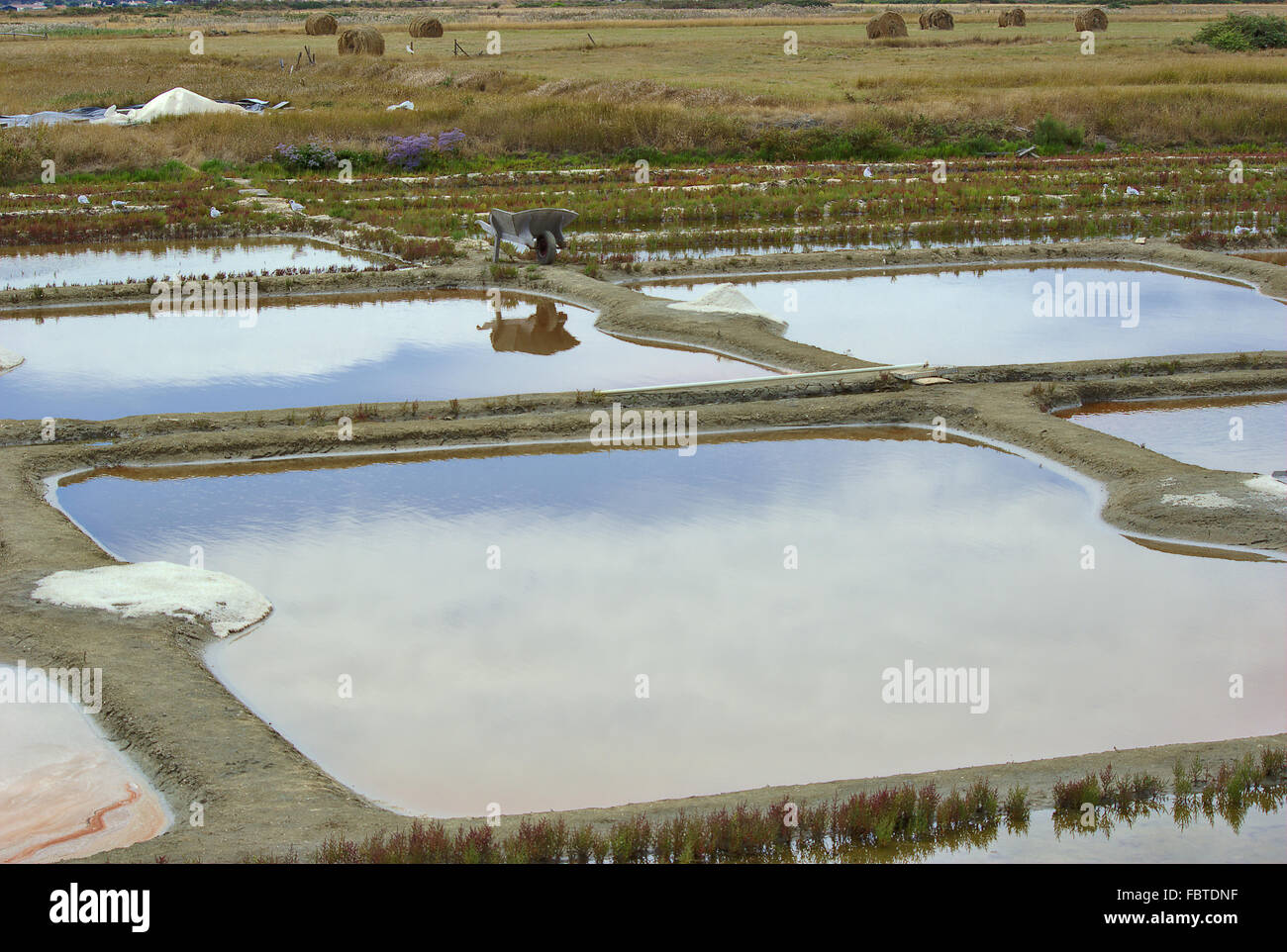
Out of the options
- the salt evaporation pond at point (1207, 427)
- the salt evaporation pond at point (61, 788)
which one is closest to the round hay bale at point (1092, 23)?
the salt evaporation pond at point (1207, 427)

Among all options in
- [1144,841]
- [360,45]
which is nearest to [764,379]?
[1144,841]

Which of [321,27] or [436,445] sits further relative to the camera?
[321,27]

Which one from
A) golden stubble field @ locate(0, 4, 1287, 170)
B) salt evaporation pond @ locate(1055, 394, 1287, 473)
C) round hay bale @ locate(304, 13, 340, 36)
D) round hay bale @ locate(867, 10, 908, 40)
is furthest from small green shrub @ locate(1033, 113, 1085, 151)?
round hay bale @ locate(304, 13, 340, 36)

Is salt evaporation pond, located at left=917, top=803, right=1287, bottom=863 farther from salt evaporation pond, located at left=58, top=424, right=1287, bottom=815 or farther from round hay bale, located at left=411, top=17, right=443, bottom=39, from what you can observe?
round hay bale, located at left=411, top=17, right=443, bottom=39

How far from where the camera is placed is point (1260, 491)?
7.68m

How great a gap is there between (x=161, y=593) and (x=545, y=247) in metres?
9.09

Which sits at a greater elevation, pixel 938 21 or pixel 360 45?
pixel 938 21

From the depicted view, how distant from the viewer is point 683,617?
644cm

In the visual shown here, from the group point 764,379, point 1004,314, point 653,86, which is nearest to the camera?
point 764,379

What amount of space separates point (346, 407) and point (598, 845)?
236 inches

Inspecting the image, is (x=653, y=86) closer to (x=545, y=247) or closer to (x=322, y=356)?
(x=545, y=247)

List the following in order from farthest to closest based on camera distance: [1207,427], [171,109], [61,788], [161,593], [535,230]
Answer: [171,109] < [535,230] < [1207,427] < [161,593] < [61,788]

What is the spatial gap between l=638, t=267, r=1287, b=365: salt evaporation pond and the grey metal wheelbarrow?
1357 mm

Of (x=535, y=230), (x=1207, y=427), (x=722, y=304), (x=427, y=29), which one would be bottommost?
(x=1207, y=427)
